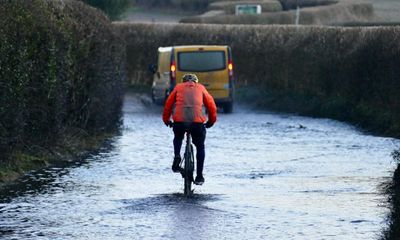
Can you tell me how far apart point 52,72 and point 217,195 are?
198 inches

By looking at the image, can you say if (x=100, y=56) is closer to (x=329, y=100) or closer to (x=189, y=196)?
(x=189, y=196)

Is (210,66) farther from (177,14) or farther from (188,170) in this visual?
(177,14)

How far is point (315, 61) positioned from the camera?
4269 centimetres

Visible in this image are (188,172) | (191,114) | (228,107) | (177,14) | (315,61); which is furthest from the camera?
(177,14)

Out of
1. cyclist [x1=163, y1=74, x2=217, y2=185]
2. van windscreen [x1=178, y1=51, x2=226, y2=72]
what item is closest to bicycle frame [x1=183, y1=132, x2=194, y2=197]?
cyclist [x1=163, y1=74, x2=217, y2=185]

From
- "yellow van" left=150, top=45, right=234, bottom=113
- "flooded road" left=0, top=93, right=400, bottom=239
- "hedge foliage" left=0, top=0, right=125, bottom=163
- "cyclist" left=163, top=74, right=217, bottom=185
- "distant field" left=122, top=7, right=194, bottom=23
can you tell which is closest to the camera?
"flooded road" left=0, top=93, right=400, bottom=239

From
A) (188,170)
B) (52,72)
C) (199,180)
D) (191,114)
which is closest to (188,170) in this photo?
(188,170)

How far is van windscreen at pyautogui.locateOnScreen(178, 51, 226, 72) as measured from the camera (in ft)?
130

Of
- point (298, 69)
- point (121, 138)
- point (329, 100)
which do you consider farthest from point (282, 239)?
point (298, 69)

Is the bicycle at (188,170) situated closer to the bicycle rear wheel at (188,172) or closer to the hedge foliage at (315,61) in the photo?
the bicycle rear wheel at (188,172)

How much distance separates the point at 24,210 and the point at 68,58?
7.40 metres

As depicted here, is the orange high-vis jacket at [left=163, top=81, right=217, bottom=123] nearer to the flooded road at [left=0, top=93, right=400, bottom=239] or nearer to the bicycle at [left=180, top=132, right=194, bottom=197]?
the bicycle at [left=180, top=132, right=194, bottom=197]

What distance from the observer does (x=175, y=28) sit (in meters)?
53.5

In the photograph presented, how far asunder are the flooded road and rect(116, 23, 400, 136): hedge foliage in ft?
20.8
